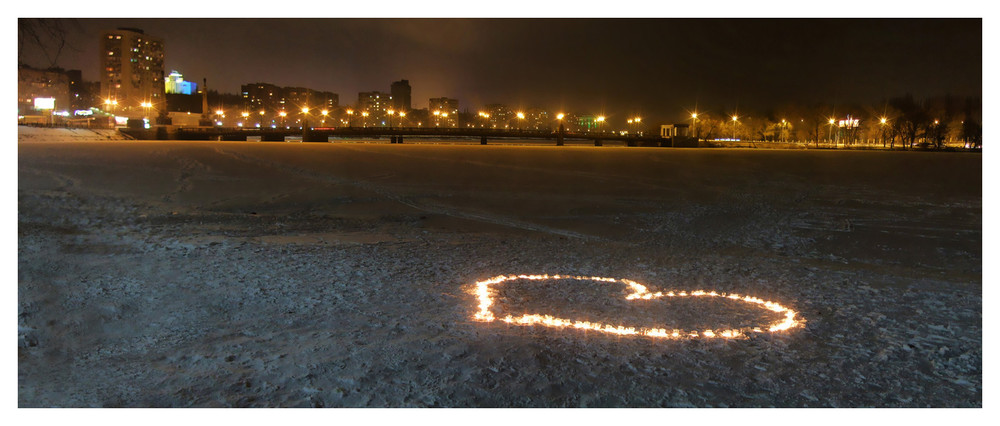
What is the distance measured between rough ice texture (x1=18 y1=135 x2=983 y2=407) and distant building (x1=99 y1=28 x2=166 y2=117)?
486ft

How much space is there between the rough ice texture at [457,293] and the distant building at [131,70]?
486 feet

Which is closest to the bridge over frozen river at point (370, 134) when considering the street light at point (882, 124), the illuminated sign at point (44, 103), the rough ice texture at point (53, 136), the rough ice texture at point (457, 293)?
the rough ice texture at point (53, 136)

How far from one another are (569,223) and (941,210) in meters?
Result: 10.2

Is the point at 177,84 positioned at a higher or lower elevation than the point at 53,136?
higher

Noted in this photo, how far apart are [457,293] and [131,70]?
172862 mm

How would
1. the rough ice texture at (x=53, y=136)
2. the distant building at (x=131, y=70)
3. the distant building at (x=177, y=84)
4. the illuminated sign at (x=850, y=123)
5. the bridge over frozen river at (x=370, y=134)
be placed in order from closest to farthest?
the rough ice texture at (x=53, y=136) → the bridge over frozen river at (x=370, y=134) → the illuminated sign at (x=850, y=123) → the distant building at (x=131, y=70) → the distant building at (x=177, y=84)

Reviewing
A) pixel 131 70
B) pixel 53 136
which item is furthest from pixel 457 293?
pixel 131 70

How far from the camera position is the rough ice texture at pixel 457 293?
5.82 m

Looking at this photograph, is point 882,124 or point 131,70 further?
point 131,70

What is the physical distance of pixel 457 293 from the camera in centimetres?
877

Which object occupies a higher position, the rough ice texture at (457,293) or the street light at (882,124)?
the street light at (882,124)

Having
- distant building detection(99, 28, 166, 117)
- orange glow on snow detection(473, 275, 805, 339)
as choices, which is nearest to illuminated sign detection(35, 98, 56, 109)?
distant building detection(99, 28, 166, 117)

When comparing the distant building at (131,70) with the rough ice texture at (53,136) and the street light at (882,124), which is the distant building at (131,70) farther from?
the street light at (882,124)

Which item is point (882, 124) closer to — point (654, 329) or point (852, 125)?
point (852, 125)
